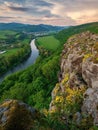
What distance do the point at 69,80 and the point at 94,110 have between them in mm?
16254

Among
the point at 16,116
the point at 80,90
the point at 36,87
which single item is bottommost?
the point at 36,87

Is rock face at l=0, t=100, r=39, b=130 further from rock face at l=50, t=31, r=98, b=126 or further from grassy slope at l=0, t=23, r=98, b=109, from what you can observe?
grassy slope at l=0, t=23, r=98, b=109

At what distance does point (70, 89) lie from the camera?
49.6 meters

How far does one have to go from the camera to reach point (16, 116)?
24.9 metres

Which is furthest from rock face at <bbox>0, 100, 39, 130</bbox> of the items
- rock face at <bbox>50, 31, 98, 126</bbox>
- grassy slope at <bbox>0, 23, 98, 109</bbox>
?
grassy slope at <bbox>0, 23, 98, 109</bbox>

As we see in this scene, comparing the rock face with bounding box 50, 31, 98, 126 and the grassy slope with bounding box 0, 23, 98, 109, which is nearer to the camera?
the rock face with bounding box 50, 31, 98, 126

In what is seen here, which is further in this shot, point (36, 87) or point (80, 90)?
point (36, 87)

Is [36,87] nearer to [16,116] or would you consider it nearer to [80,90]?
[80,90]

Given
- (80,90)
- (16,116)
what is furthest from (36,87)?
(16,116)

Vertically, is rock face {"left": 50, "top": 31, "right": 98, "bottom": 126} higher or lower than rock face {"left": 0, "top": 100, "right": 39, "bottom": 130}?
lower

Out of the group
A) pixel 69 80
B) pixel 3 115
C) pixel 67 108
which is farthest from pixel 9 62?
pixel 3 115

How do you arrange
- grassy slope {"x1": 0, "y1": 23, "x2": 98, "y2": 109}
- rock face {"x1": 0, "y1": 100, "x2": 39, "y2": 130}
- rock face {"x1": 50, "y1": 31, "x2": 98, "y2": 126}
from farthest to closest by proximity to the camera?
grassy slope {"x1": 0, "y1": 23, "x2": 98, "y2": 109} → rock face {"x1": 50, "y1": 31, "x2": 98, "y2": 126} → rock face {"x1": 0, "y1": 100, "x2": 39, "y2": 130}

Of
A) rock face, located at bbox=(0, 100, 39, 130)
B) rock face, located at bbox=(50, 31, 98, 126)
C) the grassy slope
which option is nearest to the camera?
rock face, located at bbox=(0, 100, 39, 130)

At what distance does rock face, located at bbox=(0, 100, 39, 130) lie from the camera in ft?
79.9
